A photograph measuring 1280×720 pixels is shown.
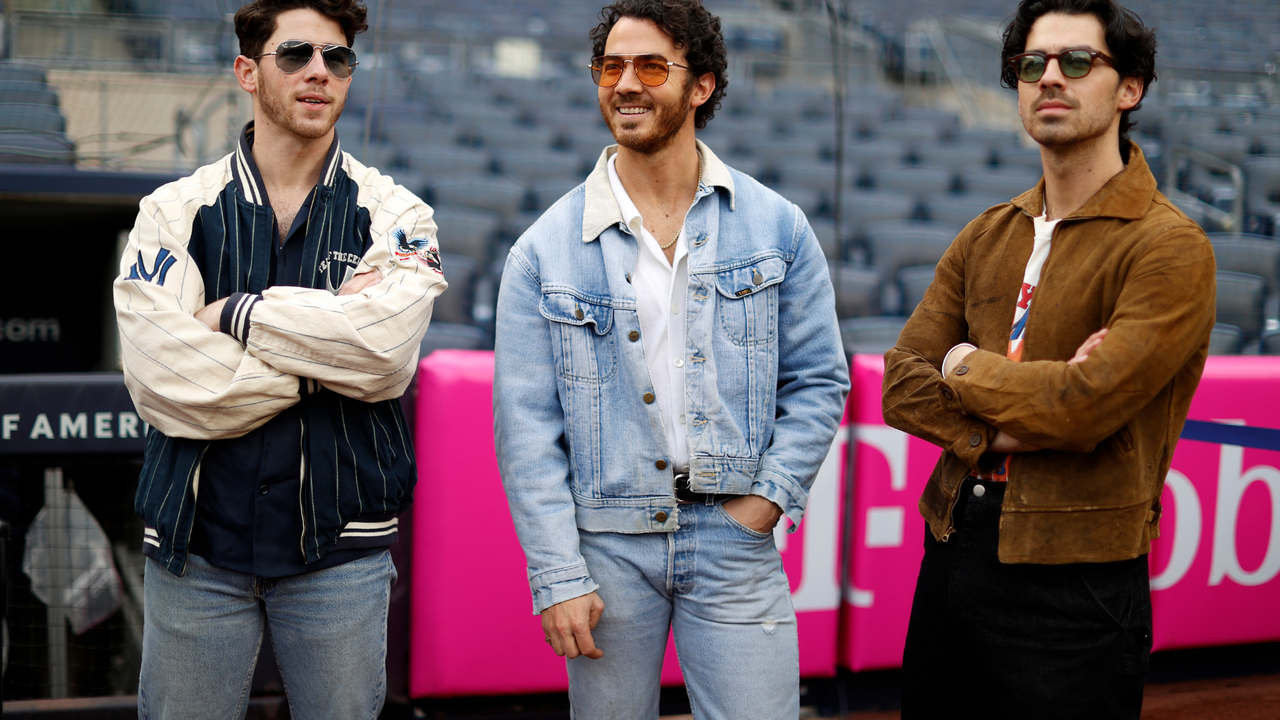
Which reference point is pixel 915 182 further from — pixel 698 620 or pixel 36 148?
pixel 698 620

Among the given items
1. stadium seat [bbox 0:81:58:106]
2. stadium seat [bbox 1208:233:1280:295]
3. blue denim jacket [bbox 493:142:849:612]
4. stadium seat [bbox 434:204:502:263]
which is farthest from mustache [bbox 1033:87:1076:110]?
stadium seat [bbox 434:204:502:263]

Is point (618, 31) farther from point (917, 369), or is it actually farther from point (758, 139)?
point (758, 139)

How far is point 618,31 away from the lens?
1996 millimetres

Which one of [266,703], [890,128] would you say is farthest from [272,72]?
[890,128]

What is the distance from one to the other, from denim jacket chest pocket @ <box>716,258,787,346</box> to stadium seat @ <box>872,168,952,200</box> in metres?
6.17

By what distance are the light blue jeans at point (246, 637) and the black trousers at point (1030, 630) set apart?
117 centimetres

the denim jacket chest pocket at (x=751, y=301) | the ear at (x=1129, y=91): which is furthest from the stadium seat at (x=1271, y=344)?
the denim jacket chest pocket at (x=751, y=301)

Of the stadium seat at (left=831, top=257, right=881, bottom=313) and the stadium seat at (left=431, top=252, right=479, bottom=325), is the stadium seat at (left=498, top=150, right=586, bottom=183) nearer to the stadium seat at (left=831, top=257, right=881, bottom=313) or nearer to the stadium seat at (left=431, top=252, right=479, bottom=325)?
the stadium seat at (left=431, top=252, right=479, bottom=325)

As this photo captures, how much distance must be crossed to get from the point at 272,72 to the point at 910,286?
407 centimetres

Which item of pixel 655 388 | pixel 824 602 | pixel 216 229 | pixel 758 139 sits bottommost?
pixel 824 602

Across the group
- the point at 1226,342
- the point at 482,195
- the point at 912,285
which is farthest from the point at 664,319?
the point at 482,195

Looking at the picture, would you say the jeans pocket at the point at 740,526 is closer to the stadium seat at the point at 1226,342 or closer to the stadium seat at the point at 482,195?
the stadium seat at the point at 1226,342

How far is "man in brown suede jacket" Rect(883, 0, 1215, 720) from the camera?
1686 millimetres

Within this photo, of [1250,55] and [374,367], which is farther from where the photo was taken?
[1250,55]
